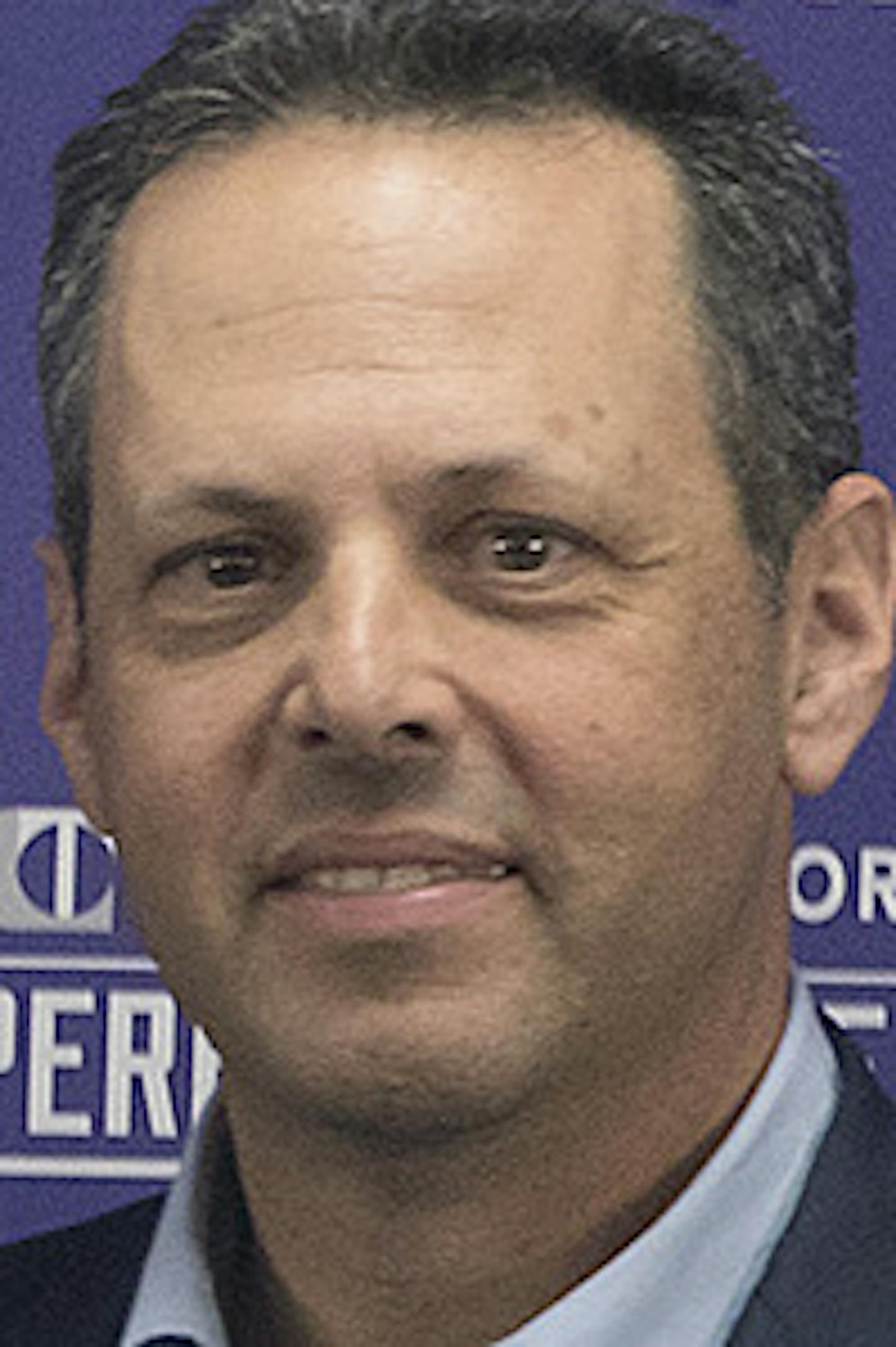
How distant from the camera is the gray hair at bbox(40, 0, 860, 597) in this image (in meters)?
1.61

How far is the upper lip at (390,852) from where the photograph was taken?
4.91 feet

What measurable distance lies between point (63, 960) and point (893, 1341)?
89 cm

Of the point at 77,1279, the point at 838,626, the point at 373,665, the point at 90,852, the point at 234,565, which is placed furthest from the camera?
the point at 90,852

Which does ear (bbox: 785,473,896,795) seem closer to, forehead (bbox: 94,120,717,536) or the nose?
forehead (bbox: 94,120,717,536)

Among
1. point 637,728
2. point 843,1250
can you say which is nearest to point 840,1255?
point 843,1250

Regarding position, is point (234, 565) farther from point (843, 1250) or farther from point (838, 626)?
point (843, 1250)

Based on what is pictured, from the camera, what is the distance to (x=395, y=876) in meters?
1.51

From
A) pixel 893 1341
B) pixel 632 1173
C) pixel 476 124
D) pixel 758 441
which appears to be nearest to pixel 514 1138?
pixel 632 1173

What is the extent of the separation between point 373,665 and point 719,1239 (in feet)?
1.22

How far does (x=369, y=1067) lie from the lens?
4.92ft

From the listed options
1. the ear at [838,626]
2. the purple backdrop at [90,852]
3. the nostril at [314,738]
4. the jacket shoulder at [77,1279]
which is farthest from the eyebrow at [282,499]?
the purple backdrop at [90,852]

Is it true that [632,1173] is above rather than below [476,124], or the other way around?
below

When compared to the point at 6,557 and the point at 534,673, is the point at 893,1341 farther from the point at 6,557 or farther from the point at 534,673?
the point at 6,557

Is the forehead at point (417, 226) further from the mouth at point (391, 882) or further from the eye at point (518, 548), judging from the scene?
the mouth at point (391, 882)
